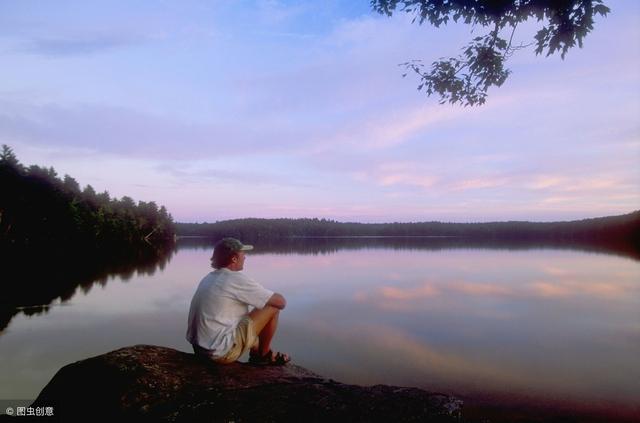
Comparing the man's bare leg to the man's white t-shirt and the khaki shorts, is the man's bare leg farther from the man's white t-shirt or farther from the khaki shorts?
the man's white t-shirt

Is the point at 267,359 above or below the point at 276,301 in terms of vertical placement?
below

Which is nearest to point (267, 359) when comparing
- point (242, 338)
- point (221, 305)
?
point (242, 338)

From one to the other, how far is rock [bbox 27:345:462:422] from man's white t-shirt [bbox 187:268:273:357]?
40 centimetres

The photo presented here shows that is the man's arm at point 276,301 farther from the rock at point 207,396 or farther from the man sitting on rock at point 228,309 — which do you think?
the rock at point 207,396

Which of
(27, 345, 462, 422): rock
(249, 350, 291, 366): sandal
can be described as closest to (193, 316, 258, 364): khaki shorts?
(27, 345, 462, 422): rock

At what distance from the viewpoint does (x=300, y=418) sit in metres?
4.91

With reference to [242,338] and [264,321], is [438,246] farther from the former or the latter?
[242,338]

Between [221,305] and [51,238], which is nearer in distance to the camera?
[221,305]

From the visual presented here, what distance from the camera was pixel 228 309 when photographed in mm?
5730

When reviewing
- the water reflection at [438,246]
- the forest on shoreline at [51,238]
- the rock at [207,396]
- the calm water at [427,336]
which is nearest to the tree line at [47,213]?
the forest on shoreline at [51,238]

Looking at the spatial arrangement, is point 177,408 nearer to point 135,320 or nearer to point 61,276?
point 135,320

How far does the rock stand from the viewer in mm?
4930

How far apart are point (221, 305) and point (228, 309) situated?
117mm

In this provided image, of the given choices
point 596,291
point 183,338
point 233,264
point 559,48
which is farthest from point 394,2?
point 596,291
